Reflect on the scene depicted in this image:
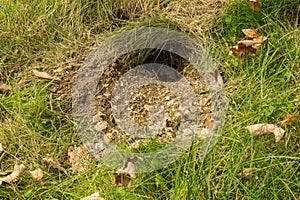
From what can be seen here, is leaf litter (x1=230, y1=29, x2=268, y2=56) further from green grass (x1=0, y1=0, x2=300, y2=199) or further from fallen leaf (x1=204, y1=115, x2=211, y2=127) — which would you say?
fallen leaf (x1=204, y1=115, x2=211, y2=127)

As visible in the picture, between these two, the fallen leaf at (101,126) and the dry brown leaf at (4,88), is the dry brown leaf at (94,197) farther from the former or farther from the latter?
the dry brown leaf at (4,88)

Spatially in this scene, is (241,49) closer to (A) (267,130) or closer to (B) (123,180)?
(A) (267,130)

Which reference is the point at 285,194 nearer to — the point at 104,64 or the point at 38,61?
the point at 104,64

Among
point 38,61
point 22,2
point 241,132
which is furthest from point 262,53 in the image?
point 22,2

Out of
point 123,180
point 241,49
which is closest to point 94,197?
point 123,180

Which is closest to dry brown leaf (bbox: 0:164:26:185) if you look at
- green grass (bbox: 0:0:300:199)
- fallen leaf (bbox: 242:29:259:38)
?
green grass (bbox: 0:0:300:199)

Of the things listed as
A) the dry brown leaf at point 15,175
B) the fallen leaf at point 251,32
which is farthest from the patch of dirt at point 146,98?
the dry brown leaf at point 15,175
